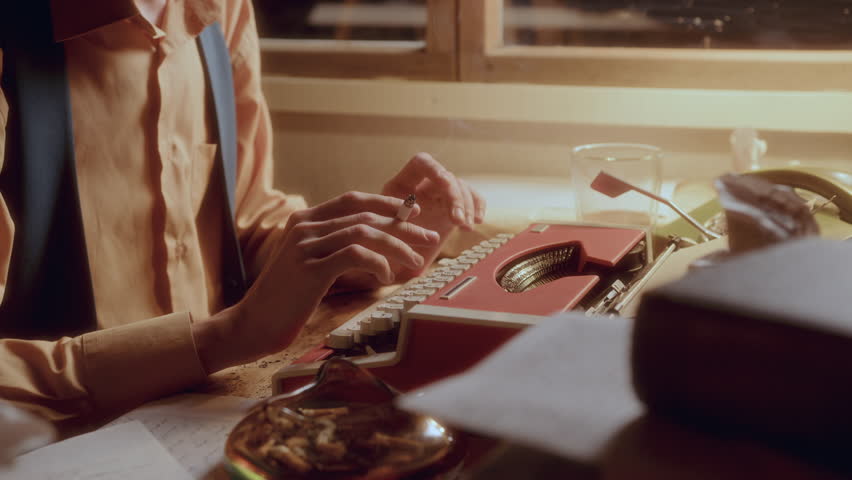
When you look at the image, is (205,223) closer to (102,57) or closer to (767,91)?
(102,57)

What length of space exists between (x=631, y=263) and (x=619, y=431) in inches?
28.0

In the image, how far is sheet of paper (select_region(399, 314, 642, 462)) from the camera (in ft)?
1.29

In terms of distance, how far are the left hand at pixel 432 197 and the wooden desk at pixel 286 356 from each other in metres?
0.05

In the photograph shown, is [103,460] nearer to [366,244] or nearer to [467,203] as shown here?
[366,244]

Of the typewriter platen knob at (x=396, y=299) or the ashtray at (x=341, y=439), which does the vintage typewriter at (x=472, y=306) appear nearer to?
the typewriter platen knob at (x=396, y=299)

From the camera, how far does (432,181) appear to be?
1204 mm

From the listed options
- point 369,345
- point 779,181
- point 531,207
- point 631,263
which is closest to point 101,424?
point 369,345

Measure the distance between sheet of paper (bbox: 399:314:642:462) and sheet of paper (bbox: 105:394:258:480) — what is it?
356 millimetres

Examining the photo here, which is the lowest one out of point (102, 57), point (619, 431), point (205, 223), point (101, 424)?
point (101, 424)

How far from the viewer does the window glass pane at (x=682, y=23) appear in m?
1.95

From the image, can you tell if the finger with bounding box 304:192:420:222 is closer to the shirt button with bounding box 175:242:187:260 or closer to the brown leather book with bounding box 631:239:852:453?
the shirt button with bounding box 175:242:187:260

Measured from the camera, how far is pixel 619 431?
1.32 feet

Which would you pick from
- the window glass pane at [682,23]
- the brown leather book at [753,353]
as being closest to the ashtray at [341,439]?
the brown leather book at [753,353]

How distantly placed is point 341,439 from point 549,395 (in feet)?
0.73
